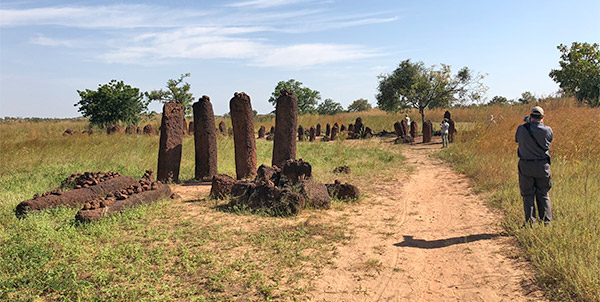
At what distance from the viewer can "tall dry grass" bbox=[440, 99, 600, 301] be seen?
12.5ft

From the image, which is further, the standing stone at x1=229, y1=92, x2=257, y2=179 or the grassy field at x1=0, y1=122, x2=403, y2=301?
the standing stone at x1=229, y1=92, x2=257, y2=179

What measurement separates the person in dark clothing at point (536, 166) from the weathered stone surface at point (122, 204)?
6.42 meters

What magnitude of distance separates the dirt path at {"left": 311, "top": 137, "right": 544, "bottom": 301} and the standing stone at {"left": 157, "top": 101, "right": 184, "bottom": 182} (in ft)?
17.2

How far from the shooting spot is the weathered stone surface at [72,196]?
20.8ft

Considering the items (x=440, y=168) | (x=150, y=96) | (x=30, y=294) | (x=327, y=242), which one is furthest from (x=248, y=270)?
(x=150, y=96)

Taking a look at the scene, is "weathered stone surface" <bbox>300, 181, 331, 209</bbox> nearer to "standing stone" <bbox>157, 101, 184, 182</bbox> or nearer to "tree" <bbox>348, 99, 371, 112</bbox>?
"standing stone" <bbox>157, 101, 184, 182</bbox>

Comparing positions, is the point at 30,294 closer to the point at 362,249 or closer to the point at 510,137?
the point at 362,249

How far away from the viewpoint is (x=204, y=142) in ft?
33.7

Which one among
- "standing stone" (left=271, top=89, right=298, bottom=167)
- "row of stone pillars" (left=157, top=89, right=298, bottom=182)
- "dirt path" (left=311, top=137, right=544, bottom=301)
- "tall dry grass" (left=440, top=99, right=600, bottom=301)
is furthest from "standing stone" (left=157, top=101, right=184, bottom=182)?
"tall dry grass" (left=440, top=99, right=600, bottom=301)

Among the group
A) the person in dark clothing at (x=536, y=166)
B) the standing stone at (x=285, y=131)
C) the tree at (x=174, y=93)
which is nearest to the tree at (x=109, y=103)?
the tree at (x=174, y=93)

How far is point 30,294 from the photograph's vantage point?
384cm

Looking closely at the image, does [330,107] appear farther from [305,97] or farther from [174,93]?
[174,93]

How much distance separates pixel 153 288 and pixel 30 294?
1.24 meters

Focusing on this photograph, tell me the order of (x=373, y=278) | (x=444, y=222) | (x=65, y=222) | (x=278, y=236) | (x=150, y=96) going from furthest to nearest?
(x=150, y=96) < (x=444, y=222) < (x=65, y=222) < (x=278, y=236) < (x=373, y=278)
